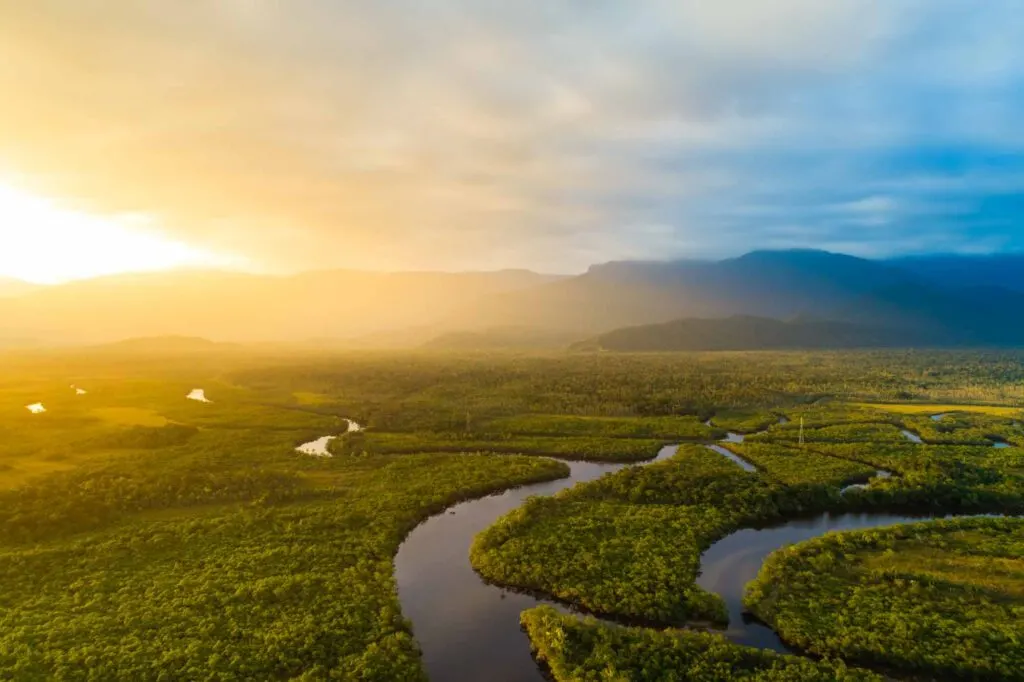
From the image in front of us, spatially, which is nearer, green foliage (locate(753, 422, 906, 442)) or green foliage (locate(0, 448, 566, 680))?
green foliage (locate(0, 448, 566, 680))

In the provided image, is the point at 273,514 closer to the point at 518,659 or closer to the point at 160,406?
the point at 518,659

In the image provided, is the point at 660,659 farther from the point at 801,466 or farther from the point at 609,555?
the point at 801,466

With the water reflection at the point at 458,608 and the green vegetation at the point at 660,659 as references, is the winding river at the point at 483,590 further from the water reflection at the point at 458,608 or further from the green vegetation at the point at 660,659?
the green vegetation at the point at 660,659

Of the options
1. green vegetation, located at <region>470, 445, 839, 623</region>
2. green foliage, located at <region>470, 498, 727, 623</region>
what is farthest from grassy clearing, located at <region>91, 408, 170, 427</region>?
green vegetation, located at <region>470, 445, 839, 623</region>

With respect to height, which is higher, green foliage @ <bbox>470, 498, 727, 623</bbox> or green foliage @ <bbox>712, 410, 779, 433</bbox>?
green foliage @ <bbox>712, 410, 779, 433</bbox>

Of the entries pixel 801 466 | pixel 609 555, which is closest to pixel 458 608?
pixel 609 555

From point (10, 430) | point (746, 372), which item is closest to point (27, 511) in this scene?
point (10, 430)

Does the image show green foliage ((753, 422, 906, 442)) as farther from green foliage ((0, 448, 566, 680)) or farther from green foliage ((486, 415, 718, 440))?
green foliage ((0, 448, 566, 680))
